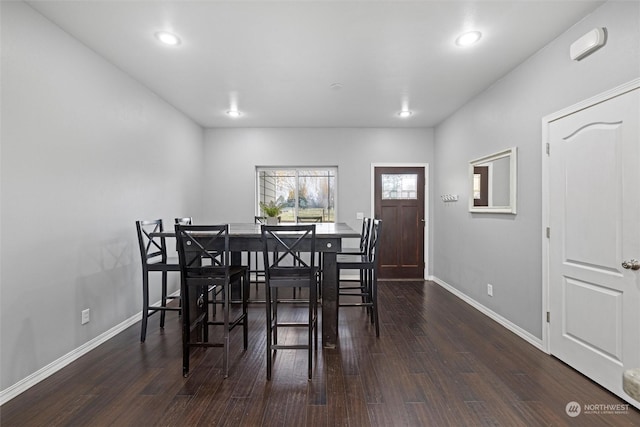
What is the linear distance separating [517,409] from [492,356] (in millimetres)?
736

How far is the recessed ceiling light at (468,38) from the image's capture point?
8.23 feet

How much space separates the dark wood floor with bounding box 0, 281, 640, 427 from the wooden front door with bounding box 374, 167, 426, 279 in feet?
8.05

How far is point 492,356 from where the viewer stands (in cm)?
262

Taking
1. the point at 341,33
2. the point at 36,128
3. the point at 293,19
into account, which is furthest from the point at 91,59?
the point at 341,33

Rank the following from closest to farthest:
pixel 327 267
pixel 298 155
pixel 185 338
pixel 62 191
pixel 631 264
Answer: pixel 631 264, pixel 185 338, pixel 62 191, pixel 327 267, pixel 298 155

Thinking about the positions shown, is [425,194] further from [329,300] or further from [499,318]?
[329,300]

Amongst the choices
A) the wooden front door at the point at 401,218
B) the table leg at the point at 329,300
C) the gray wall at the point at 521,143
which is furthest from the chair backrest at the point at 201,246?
the wooden front door at the point at 401,218

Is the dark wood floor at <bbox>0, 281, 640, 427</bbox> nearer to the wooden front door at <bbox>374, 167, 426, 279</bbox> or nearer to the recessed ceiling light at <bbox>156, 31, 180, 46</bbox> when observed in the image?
the wooden front door at <bbox>374, 167, 426, 279</bbox>

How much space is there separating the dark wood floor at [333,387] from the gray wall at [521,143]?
0.62 meters

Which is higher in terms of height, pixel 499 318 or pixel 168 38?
pixel 168 38

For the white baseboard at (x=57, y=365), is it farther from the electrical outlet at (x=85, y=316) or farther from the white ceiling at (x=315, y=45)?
the white ceiling at (x=315, y=45)

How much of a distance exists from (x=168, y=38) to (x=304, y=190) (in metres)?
3.37

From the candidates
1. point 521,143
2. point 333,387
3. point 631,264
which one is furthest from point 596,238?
point 333,387

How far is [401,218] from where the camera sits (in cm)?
551
